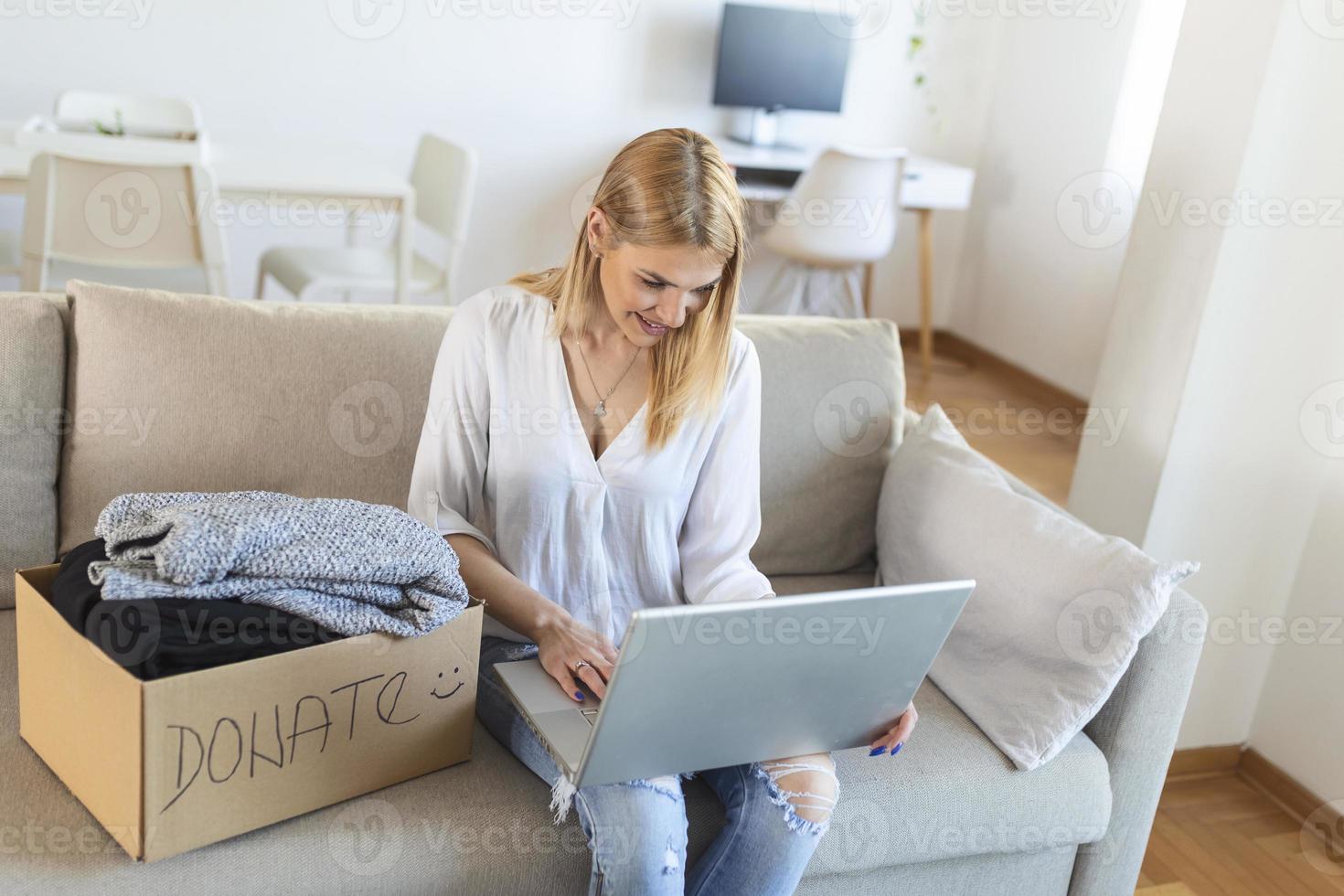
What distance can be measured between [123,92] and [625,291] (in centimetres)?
286

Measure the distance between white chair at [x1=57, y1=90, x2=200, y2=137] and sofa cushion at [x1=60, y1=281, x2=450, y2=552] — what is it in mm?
1822

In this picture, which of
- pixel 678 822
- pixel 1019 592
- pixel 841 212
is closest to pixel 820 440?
pixel 1019 592

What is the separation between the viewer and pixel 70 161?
7.58 feet

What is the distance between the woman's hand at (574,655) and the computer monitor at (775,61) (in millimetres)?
3110

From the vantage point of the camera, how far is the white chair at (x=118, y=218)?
2.31 meters

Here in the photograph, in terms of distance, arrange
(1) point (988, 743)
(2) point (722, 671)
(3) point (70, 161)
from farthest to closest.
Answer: (3) point (70, 161) < (1) point (988, 743) < (2) point (722, 671)

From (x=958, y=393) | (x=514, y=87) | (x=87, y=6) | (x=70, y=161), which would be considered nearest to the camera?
(x=70, y=161)

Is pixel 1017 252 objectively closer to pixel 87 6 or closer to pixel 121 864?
pixel 87 6

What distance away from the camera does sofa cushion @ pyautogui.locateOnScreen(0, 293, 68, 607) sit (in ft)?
4.58

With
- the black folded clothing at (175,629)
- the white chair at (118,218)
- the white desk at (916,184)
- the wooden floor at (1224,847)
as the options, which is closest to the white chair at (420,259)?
the white chair at (118,218)

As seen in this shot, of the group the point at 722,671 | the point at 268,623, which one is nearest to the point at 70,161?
the point at 268,623

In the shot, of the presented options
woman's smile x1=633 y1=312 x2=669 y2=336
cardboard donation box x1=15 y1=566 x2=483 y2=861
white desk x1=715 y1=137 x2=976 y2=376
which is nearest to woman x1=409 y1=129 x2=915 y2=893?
woman's smile x1=633 y1=312 x2=669 y2=336

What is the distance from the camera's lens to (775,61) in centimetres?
407

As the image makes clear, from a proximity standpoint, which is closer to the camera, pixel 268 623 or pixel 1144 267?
pixel 268 623
